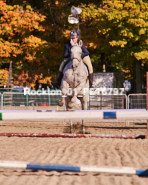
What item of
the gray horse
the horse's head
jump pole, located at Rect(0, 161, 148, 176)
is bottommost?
jump pole, located at Rect(0, 161, 148, 176)

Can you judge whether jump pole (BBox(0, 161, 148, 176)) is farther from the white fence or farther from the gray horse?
the white fence

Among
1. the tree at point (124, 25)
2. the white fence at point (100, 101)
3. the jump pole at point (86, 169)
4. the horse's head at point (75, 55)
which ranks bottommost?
the jump pole at point (86, 169)

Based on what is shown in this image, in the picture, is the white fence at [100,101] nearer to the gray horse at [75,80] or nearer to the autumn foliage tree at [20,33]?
the gray horse at [75,80]

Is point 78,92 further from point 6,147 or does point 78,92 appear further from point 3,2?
point 3,2

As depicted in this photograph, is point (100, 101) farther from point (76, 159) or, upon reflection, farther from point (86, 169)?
point (86, 169)

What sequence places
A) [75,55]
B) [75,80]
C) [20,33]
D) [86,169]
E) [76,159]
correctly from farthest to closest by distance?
[20,33] → [75,80] → [75,55] → [76,159] → [86,169]

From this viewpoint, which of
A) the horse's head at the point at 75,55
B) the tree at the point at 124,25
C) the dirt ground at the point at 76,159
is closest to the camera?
the dirt ground at the point at 76,159

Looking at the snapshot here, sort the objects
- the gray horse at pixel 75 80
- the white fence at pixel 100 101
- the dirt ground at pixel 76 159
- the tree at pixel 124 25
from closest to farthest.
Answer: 1. the dirt ground at pixel 76 159
2. the gray horse at pixel 75 80
3. the white fence at pixel 100 101
4. the tree at pixel 124 25

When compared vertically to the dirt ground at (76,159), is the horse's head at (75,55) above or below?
above

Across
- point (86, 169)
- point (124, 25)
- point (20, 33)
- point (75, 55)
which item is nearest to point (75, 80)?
point (75, 55)

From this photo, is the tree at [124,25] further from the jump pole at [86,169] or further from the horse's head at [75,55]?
the jump pole at [86,169]

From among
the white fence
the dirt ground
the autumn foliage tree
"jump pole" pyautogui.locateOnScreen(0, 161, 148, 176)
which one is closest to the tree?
the autumn foliage tree

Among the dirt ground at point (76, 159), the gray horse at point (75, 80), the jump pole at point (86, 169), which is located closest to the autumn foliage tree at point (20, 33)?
the gray horse at point (75, 80)

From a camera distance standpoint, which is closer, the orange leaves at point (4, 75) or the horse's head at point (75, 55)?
the horse's head at point (75, 55)
